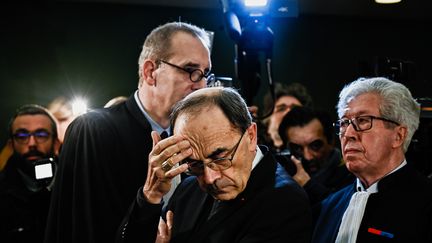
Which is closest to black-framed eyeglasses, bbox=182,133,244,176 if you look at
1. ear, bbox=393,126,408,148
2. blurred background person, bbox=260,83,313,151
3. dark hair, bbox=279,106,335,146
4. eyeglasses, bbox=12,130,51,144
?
ear, bbox=393,126,408,148

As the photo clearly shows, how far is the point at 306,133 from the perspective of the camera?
317 centimetres

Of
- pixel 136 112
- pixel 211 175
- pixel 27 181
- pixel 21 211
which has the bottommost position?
pixel 21 211

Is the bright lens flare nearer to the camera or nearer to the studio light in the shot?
the camera

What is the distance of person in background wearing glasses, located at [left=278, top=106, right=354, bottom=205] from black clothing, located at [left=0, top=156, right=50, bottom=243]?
49.8 inches

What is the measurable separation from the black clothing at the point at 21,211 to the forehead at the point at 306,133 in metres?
1.27

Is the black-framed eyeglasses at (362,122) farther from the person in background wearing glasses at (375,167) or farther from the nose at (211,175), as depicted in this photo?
the nose at (211,175)

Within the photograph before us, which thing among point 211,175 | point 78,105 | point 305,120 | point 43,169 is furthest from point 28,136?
point 211,175

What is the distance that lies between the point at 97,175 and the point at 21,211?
104 centimetres

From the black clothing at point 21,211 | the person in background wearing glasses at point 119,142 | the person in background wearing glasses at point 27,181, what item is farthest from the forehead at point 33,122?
the person in background wearing glasses at point 119,142

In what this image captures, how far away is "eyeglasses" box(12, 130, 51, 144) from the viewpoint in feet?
11.4

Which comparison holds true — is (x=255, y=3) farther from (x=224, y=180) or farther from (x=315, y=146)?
(x=224, y=180)

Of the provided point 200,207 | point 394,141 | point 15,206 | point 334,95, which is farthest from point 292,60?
point 200,207

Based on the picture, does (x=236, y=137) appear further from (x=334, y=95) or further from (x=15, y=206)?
(x=334, y=95)

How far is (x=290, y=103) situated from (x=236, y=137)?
2.54m
